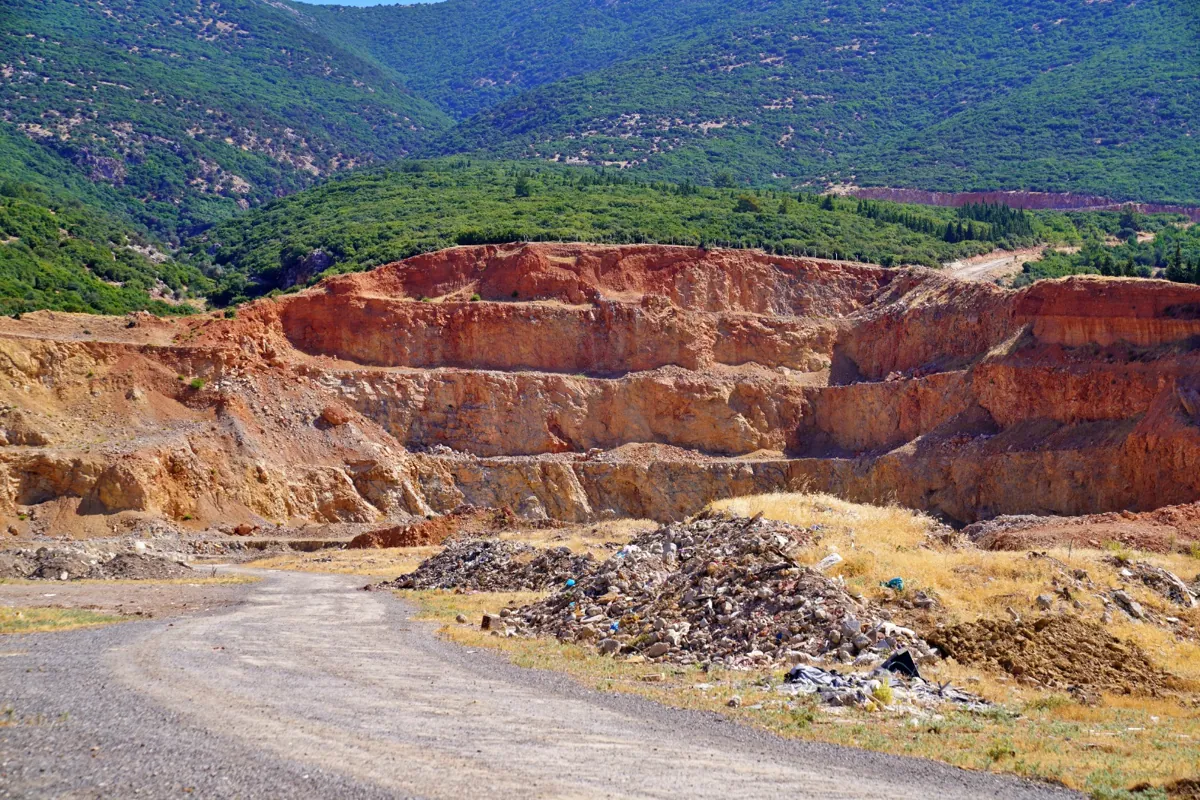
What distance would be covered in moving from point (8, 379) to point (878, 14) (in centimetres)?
13437

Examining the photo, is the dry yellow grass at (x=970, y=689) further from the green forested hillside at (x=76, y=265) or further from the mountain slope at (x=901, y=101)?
the mountain slope at (x=901, y=101)

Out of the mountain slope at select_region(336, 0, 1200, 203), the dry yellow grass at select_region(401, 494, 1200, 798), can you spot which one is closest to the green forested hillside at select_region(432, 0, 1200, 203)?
the mountain slope at select_region(336, 0, 1200, 203)

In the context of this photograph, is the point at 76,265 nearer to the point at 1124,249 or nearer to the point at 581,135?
the point at 581,135

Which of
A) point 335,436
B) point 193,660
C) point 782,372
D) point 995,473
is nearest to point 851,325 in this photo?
point 782,372

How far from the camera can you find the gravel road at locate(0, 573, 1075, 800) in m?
12.3

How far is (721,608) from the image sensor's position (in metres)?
21.5

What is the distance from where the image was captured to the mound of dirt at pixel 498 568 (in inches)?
1248

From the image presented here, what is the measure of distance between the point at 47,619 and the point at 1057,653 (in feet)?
64.0

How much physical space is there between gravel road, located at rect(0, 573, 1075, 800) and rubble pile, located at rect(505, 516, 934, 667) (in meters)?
2.73

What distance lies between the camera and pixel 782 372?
68.1 m

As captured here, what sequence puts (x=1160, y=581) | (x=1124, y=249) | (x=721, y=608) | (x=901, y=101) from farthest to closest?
(x=901, y=101)
(x=1124, y=249)
(x=1160, y=581)
(x=721, y=608)

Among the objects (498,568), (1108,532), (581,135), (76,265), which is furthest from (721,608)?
(581,135)

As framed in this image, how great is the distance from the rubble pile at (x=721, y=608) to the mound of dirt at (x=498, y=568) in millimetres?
3838

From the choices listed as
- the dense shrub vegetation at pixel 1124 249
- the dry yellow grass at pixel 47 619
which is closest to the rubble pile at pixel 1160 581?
the dry yellow grass at pixel 47 619
